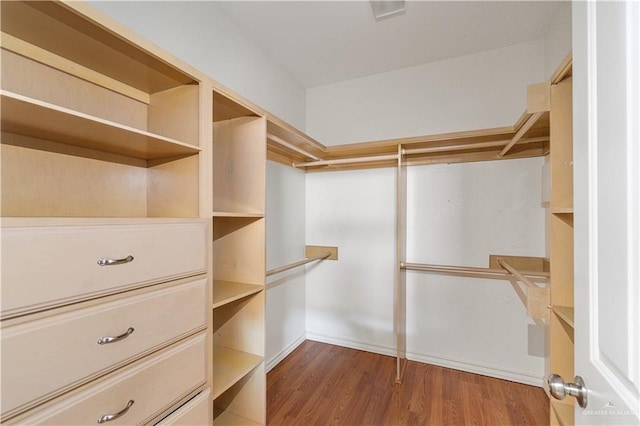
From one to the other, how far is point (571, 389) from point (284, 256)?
200 centimetres

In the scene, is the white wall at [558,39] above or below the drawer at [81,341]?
above

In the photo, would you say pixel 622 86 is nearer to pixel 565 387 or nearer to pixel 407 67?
pixel 565 387

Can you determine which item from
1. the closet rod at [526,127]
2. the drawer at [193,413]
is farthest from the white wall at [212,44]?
the closet rod at [526,127]

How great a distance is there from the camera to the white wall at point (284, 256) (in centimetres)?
222

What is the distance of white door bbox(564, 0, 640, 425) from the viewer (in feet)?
1.49

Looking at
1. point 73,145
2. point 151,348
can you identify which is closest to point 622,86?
point 151,348

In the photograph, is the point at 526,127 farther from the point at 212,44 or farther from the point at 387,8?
the point at 212,44

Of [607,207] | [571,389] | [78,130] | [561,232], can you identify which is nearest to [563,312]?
[561,232]

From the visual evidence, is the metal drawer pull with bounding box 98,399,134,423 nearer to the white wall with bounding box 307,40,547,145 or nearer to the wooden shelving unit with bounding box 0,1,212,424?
the wooden shelving unit with bounding box 0,1,212,424

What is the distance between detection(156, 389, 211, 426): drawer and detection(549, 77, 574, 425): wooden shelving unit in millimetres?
1506

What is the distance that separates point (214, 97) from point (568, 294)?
1833 millimetres

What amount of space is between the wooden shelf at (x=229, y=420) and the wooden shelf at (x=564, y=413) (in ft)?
4.63

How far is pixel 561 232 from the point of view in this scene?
1.18m

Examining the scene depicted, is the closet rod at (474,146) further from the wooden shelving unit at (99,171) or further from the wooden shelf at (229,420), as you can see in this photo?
the wooden shelf at (229,420)
